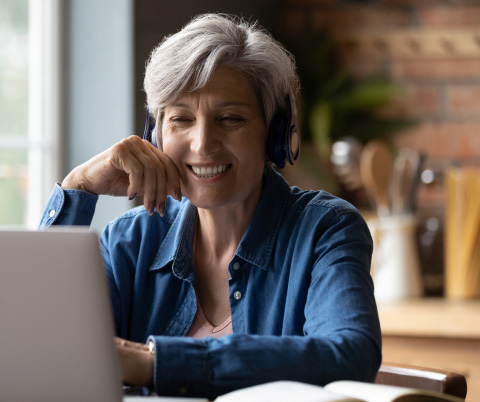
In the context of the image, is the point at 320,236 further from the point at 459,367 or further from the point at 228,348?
the point at 459,367

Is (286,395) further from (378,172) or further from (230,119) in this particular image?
(378,172)

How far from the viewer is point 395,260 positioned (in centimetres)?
245

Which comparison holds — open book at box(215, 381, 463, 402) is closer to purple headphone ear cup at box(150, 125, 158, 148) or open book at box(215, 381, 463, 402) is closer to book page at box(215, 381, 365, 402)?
book page at box(215, 381, 365, 402)

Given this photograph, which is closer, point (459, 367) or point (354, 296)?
point (354, 296)

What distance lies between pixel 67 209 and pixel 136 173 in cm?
16

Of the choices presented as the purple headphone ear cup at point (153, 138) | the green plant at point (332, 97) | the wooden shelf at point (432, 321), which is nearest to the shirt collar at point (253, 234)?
the purple headphone ear cup at point (153, 138)

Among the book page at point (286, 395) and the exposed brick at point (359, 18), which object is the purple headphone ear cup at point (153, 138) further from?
the exposed brick at point (359, 18)

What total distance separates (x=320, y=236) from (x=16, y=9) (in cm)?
156

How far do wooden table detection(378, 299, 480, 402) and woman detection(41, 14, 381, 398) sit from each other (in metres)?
0.75

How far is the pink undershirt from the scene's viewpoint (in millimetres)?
1417

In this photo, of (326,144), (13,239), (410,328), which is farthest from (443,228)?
(13,239)

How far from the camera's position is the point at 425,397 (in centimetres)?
84

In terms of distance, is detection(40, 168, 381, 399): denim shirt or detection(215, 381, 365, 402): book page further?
detection(40, 168, 381, 399): denim shirt

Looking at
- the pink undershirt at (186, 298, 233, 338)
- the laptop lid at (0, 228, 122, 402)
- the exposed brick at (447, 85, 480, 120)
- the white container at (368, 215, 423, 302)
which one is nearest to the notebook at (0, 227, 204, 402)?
the laptop lid at (0, 228, 122, 402)
